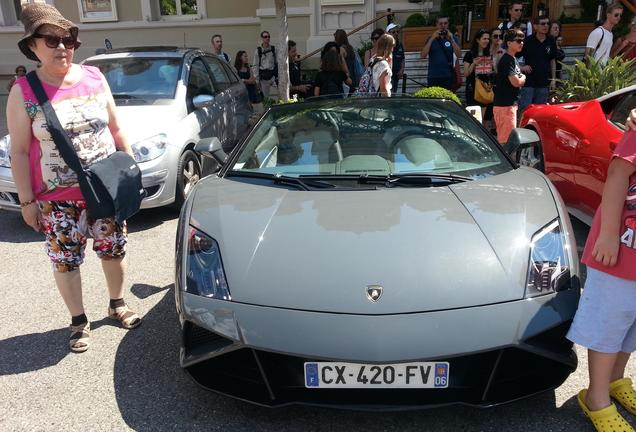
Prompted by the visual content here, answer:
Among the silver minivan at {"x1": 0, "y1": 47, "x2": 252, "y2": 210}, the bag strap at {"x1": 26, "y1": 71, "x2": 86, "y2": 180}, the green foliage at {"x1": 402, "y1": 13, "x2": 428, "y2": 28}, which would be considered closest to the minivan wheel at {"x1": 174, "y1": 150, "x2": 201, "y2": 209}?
the silver minivan at {"x1": 0, "y1": 47, "x2": 252, "y2": 210}

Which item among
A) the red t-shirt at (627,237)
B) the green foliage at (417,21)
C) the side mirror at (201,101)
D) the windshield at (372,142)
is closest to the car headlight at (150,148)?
the side mirror at (201,101)

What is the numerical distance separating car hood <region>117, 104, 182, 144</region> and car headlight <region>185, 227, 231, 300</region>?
2.64 m

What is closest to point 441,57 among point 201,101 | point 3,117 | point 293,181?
point 201,101

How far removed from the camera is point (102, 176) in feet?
8.91

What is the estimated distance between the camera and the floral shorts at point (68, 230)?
276 cm

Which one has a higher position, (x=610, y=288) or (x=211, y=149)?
(x=211, y=149)

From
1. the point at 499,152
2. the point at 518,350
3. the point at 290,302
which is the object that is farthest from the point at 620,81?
the point at 290,302

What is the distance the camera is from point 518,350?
195 cm

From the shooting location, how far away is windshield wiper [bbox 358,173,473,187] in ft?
9.04

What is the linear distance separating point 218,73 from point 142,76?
1.17 metres

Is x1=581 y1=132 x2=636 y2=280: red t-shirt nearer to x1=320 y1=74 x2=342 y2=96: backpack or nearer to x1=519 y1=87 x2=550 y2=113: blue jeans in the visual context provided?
x1=519 y1=87 x2=550 y2=113: blue jeans

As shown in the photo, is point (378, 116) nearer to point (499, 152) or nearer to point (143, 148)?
point (499, 152)

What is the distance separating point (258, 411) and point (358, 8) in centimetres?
1172

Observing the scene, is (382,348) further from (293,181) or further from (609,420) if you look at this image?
(293,181)
